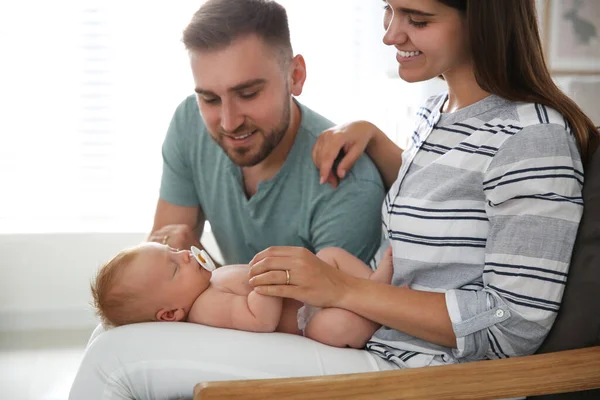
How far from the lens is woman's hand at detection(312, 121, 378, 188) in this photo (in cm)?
185

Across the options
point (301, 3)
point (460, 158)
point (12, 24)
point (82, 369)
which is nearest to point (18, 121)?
point (12, 24)

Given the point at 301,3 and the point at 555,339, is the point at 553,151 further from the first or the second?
the point at 301,3

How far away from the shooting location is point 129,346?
1.43 metres

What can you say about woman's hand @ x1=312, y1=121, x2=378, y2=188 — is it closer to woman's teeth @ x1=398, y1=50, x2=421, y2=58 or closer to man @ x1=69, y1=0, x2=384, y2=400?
man @ x1=69, y1=0, x2=384, y2=400

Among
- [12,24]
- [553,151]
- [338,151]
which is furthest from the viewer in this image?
[12,24]

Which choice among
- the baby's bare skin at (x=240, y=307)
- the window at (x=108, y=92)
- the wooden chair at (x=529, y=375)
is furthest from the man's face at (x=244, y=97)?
the window at (x=108, y=92)

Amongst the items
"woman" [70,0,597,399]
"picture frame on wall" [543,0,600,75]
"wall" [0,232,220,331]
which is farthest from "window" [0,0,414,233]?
"woman" [70,0,597,399]

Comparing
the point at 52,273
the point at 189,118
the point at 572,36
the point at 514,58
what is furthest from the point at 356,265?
the point at 52,273

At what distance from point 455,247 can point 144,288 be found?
66 cm

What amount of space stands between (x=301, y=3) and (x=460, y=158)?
2.38m

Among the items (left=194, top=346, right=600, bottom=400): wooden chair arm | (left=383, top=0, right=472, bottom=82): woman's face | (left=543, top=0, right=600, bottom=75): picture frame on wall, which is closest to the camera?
(left=194, top=346, right=600, bottom=400): wooden chair arm

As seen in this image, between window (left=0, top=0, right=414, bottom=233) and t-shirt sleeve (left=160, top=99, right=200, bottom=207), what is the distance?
1525mm

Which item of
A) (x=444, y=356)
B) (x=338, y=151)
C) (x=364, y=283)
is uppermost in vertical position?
(x=338, y=151)

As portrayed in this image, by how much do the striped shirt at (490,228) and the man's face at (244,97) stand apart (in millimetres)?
461
